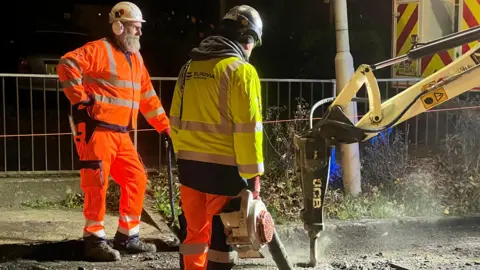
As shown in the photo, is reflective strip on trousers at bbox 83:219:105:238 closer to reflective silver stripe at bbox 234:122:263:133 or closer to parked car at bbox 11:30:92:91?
reflective silver stripe at bbox 234:122:263:133

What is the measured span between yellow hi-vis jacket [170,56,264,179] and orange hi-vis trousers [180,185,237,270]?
0.80 ft

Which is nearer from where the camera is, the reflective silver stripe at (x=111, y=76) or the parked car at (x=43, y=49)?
the reflective silver stripe at (x=111, y=76)

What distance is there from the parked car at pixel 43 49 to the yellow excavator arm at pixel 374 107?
7.23m

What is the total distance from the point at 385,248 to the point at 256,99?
2.47 meters

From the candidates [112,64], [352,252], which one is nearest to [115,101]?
[112,64]

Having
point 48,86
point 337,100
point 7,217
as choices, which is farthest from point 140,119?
point 337,100

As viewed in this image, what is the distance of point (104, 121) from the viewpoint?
506 cm

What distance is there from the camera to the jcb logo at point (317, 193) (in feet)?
14.4

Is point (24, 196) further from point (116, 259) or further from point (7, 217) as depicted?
point (116, 259)

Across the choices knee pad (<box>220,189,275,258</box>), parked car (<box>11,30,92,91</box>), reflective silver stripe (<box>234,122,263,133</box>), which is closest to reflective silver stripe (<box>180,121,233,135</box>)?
reflective silver stripe (<box>234,122,263,133</box>)

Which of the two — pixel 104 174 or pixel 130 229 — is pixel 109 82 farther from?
pixel 130 229

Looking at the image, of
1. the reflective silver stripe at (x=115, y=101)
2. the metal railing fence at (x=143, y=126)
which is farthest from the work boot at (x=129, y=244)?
the metal railing fence at (x=143, y=126)

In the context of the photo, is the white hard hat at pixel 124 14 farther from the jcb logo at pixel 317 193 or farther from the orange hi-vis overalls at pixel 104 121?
the jcb logo at pixel 317 193

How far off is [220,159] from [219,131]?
Result: 17 centimetres
